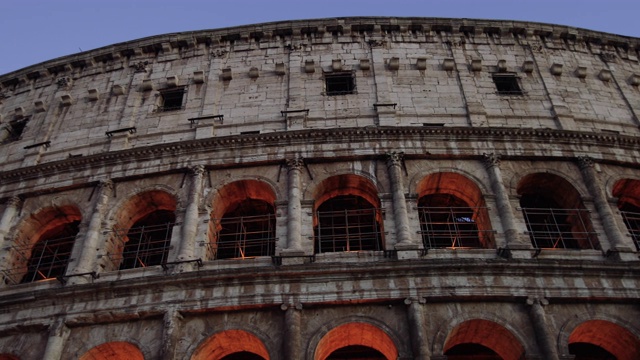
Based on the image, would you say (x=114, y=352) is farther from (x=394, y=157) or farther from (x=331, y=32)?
(x=331, y=32)

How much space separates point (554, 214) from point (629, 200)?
101 inches

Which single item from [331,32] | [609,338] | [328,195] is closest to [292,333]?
[328,195]

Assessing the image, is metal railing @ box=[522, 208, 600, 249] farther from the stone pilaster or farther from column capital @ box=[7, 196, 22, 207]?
column capital @ box=[7, 196, 22, 207]

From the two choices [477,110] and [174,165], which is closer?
[174,165]

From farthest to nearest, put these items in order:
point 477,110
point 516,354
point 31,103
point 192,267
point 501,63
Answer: point 31,103, point 501,63, point 477,110, point 192,267, point 516,354

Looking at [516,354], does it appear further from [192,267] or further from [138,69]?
[138,69]

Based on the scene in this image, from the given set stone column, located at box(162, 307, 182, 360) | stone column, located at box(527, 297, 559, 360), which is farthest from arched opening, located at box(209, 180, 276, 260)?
stone column, located at box(527, 297, 559, 360)

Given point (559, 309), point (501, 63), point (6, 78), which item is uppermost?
point (6, 78)

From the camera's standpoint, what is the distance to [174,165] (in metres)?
17.3

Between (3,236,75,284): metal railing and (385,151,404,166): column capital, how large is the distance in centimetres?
846

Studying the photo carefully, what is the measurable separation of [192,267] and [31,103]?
1098 cm

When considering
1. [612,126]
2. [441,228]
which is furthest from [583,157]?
[441,228]

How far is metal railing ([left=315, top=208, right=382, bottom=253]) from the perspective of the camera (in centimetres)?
1590

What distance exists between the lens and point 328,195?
16812 mm
